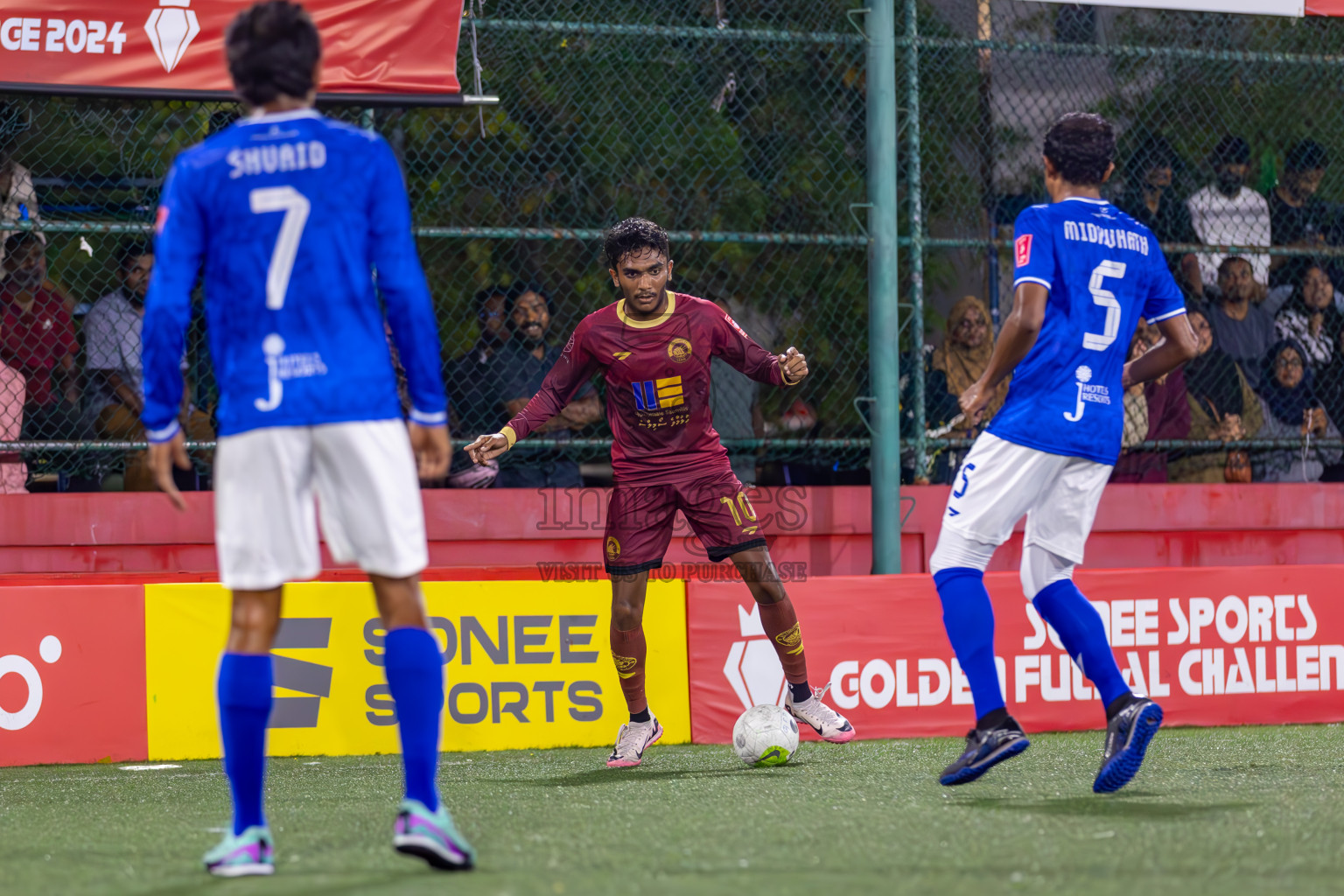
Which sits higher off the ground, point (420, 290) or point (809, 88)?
point (809, 88)

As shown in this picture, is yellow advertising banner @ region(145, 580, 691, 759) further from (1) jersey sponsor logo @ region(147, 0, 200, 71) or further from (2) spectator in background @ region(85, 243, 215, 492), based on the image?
(1) jersey sponsor logo @ region(147, 0, 200, 71)

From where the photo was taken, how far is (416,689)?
11.4 feet

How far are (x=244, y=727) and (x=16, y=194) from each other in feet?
16.9

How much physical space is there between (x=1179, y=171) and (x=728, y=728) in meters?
4.68

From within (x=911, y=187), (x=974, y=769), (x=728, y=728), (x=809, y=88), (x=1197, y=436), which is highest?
(x=809, y=88)

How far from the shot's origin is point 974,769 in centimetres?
457

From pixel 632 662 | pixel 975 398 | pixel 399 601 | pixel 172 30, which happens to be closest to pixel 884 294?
pixel 632 662

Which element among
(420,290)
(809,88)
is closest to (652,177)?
(809,88)

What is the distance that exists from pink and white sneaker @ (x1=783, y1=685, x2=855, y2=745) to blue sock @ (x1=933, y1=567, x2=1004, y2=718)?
1632mm

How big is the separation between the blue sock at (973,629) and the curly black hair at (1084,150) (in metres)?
1.30

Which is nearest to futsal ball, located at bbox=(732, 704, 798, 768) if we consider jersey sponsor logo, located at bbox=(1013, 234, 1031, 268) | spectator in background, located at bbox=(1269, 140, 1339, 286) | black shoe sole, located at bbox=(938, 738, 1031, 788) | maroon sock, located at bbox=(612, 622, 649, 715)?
maroon sock, located at bbox=(612, 622, 649, 715)

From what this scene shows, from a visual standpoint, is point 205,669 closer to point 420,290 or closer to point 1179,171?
point 420,290

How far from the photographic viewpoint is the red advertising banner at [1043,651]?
292 inches

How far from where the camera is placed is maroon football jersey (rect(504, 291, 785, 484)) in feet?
20.5
